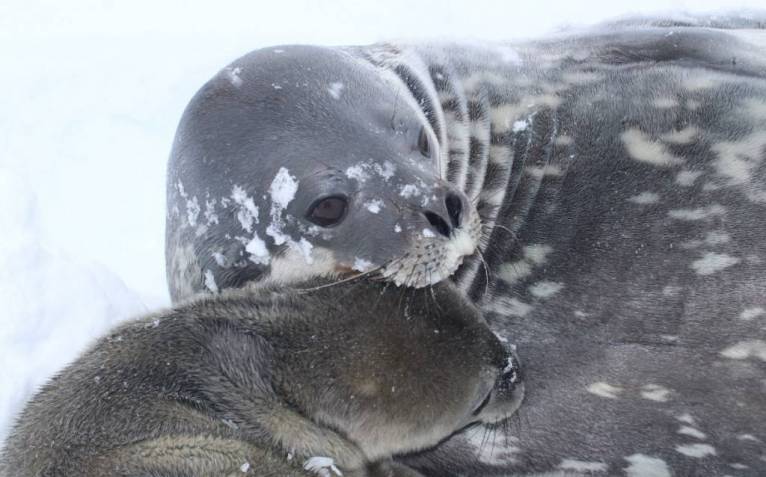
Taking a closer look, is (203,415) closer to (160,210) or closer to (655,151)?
(655,151)

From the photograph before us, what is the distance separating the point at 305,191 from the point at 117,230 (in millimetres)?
2136

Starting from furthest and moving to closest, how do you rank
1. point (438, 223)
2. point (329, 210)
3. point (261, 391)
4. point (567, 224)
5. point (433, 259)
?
point (567, 224)
point (329, 210)
point (438, 223)
point (433, 259)
point (261, 391)

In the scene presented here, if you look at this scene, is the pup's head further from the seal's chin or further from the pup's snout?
the seal's chin

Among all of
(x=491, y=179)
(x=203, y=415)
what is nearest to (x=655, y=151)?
(x=491, y=179)

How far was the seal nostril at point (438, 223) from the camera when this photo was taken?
271 centimetres

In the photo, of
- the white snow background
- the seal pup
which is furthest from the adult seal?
the white snow background

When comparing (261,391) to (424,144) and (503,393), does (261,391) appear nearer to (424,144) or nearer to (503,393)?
(503,393)

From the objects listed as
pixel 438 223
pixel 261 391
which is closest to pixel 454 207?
pixel 438 223

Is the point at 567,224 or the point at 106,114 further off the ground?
the point at 567,224

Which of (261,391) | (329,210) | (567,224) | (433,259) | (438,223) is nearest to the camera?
(261,391)

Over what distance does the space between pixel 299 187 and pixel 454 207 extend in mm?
419

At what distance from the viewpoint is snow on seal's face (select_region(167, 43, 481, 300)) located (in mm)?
2738

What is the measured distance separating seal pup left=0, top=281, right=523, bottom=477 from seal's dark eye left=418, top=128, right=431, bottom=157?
2.93 ft

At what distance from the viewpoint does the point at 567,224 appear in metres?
3.02
